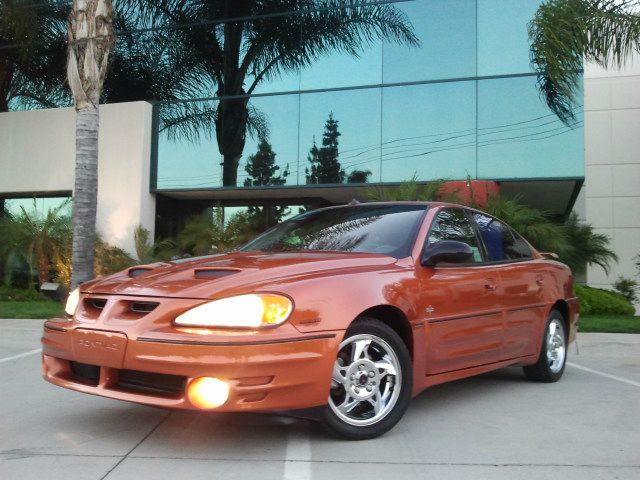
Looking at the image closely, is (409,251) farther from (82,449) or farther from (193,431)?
(82,449)

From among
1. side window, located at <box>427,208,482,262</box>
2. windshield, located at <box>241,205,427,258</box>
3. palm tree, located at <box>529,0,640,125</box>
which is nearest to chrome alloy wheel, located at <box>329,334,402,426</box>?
windshield, located at <box>241,205,427,258</box>

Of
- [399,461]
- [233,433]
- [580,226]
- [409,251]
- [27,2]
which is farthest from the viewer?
[27,2]

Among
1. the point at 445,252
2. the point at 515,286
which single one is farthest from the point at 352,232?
the point at 515,286

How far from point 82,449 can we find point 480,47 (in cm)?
1233

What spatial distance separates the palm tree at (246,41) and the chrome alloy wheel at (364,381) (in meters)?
11.5

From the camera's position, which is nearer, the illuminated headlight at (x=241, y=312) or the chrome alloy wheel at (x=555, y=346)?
the illuminated headlight at (x=241, y=312)

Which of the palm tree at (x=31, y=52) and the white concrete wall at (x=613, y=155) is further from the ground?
the palm tree at (x=31, y=52)

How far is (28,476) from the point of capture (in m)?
3.42

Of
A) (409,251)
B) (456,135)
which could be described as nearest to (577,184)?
(456,135)

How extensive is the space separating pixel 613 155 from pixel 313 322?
1694 centimetres

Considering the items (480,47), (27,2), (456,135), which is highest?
(27,2)

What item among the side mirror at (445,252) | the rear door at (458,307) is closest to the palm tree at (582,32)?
the rear door at (458,307)

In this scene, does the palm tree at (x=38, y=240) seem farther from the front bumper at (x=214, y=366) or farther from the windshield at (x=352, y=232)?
the front bumper at (x=214, y=366)

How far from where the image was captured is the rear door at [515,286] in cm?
528
